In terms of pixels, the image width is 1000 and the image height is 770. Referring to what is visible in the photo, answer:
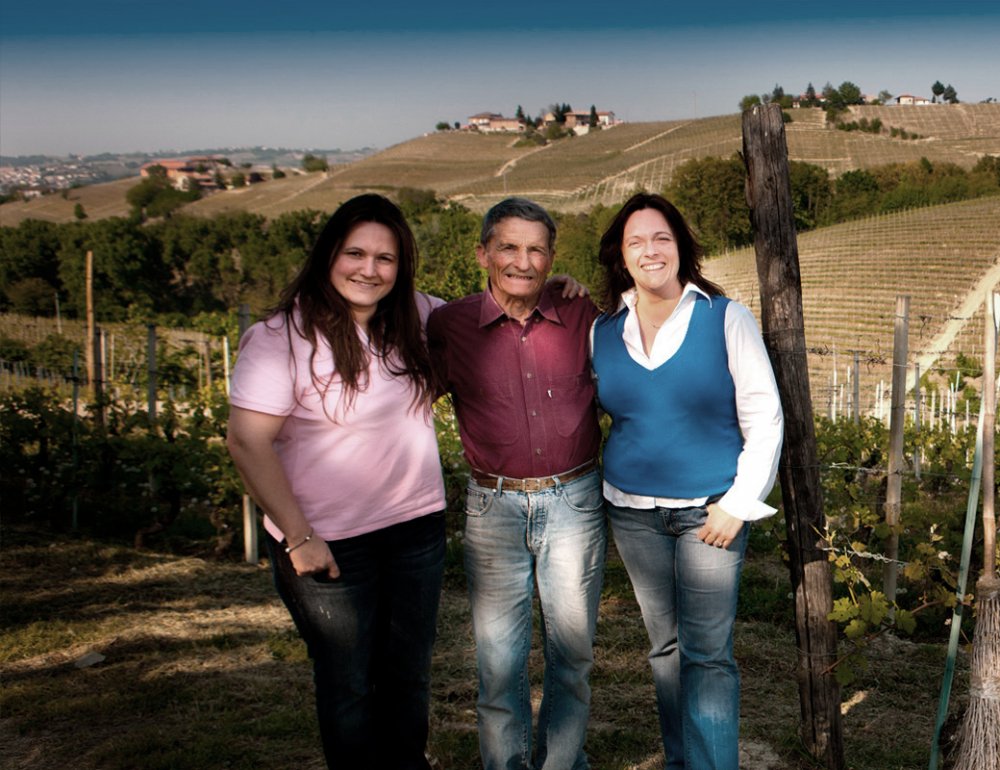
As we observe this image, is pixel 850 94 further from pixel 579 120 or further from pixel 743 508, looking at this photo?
pixel 743 508

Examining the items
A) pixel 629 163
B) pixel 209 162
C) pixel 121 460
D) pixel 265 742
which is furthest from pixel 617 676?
pixel 209 162

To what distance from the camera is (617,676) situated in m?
3.33

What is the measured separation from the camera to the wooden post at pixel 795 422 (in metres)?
2.40

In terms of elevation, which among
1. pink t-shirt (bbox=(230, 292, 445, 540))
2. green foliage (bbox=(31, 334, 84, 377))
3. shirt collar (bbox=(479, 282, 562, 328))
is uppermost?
shirt collar (bbox=(479, 282, 562, 328))

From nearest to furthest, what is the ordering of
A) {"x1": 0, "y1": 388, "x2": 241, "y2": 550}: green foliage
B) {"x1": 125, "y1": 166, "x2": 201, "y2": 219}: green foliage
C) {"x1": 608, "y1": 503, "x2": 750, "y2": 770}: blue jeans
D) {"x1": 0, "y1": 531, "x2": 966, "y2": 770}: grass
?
{"x1": 608, "y1": 503, "x2": 750, "y2": 770}: blue jeans, {"x1": 0, "y1": 531, "x2": 966, "y2": 770}: grass, {"x1": 0, "y1": 388, "x2": 241, "y2": 550}: green foliage, {"x1": 125, "y1": 166, "x2": 201, "y2": 219}: green foliage

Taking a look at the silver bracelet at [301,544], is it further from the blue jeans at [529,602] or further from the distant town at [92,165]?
the distant town at [92,165]

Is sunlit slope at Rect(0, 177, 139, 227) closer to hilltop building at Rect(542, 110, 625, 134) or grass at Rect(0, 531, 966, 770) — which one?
hilltop building at Rect(542, 110, 625, 134)

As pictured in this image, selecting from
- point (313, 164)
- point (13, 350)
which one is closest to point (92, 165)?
point (313, 164)

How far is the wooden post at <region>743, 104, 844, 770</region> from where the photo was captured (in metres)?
2.40

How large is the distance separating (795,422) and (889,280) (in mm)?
32169

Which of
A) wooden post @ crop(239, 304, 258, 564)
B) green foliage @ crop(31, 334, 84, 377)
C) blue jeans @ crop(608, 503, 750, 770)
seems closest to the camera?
blue jeans @ crop(608, 503, 750, 770)

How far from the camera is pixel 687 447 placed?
2.05 m

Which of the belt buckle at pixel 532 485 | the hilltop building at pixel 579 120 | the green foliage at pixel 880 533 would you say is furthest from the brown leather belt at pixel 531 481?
the hilltop building at pixel 579 120

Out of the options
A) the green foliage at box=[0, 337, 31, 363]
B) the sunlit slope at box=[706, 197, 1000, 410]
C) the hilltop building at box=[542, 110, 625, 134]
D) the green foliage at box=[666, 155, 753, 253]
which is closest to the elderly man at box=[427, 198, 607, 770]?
the sunlit slope at box=[706, 197, 1000, 410]
